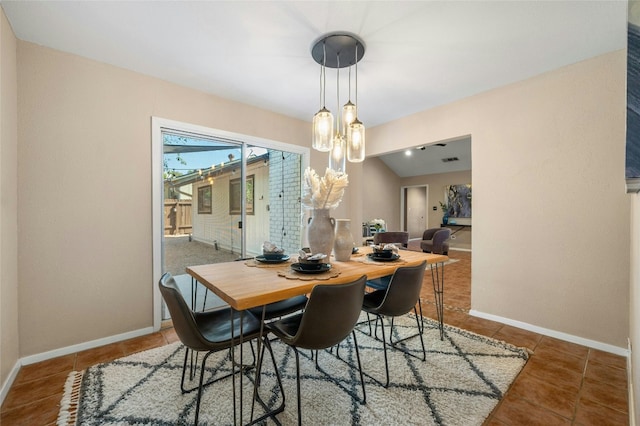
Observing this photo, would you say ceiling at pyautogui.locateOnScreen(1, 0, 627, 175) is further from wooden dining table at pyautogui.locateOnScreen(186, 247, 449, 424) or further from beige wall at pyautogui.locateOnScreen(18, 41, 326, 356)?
wooden dining table at pyautogui.locateOnScreen(186, 247, 449, 424)

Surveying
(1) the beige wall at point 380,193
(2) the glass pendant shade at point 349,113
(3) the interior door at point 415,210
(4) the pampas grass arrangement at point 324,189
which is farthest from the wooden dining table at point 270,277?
(3) the interior door at point 415,210

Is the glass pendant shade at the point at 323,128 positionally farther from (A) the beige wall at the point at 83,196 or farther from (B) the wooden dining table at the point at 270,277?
(A) the beige wall at the point at 83,196

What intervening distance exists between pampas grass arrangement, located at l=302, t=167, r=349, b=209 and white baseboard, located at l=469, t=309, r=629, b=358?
88.4 inches

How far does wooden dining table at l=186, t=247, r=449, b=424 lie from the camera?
130cm

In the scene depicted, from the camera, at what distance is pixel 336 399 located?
1632 millimetres

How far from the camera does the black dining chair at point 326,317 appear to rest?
4.33 feet

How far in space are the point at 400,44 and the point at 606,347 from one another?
2984 millimetres

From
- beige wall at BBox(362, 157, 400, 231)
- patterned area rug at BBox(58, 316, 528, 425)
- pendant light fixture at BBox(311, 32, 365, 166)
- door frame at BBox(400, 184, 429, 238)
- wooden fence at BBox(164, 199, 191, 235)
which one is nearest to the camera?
patterned area rug at BBox(58, 316, 528, 425)

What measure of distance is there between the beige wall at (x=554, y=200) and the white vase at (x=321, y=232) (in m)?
1.95

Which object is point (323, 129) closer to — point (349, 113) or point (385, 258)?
point (349, 113)

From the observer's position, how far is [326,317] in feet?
4.48

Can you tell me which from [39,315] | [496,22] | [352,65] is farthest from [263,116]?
[39,315]

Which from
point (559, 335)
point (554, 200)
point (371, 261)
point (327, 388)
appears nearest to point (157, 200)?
point (371, 261)

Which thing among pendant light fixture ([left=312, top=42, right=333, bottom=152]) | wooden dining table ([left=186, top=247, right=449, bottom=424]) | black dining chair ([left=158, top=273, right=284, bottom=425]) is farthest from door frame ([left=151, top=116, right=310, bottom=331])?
pendant light fixture ([left=312, top=42, right=333, bottom=152])
